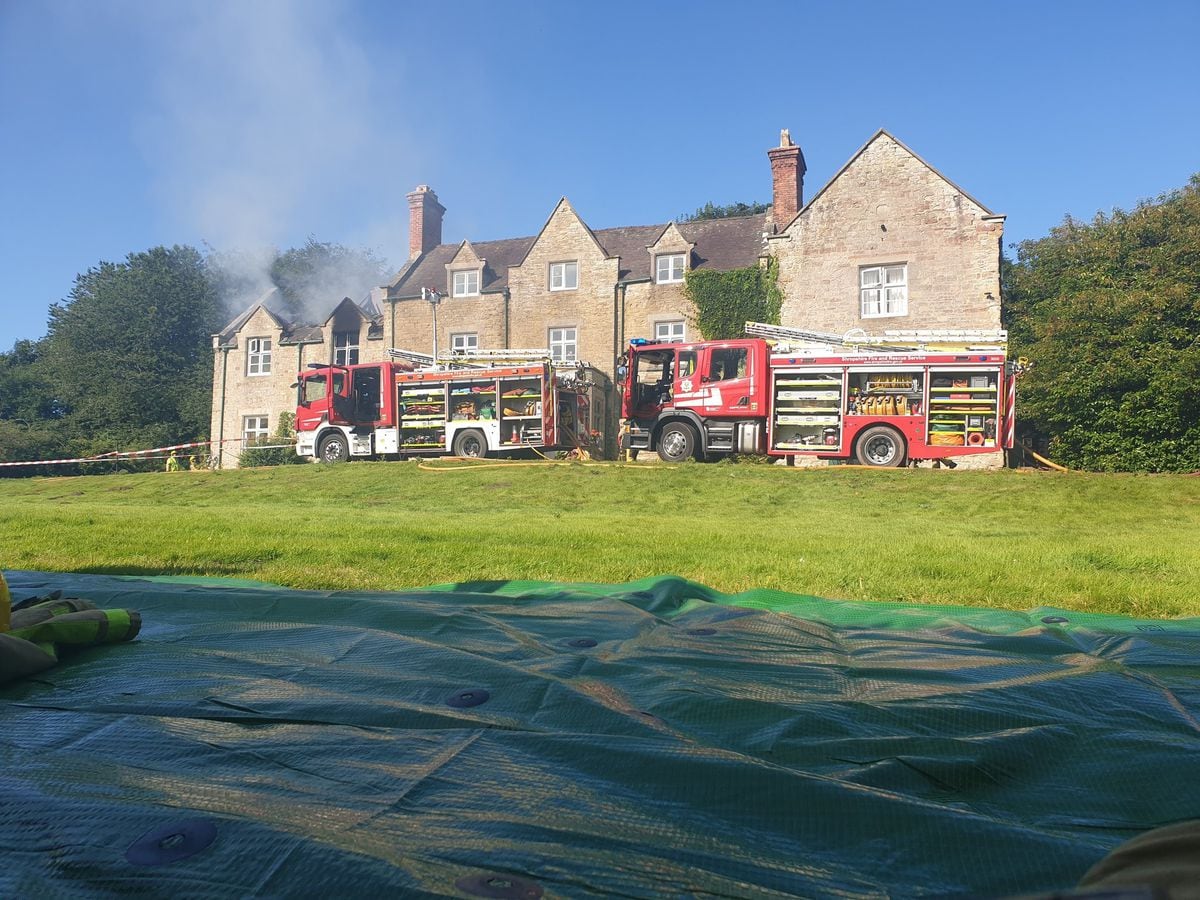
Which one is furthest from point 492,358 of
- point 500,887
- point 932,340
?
point 500,887

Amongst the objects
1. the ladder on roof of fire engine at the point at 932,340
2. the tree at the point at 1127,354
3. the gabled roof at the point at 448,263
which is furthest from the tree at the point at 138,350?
the tree at the point at 1127,354

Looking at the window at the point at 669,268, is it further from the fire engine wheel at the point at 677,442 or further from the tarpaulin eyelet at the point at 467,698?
the tarpaulin eyelet at the point at 467,698

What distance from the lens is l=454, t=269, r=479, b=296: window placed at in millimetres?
31156

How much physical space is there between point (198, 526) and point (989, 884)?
10373 mm

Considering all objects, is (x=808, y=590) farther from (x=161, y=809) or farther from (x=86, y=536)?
(x=86, y=536)

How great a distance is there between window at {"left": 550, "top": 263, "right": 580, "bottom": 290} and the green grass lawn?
12.2 meters

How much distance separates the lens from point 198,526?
1038 centimetres

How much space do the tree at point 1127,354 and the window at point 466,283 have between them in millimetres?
18297

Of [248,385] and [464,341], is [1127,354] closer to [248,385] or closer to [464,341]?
[464,341]

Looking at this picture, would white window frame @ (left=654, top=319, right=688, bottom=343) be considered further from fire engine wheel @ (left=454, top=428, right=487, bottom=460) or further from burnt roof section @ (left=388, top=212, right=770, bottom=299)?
fire engine wheel @ (left=454, top=428, right=487, bottom=460)

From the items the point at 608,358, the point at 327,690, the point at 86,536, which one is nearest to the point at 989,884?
the point at 327,690

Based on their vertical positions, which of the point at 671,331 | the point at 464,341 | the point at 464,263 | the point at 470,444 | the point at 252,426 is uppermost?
the point at 464,263

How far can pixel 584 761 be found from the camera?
2277 millimetres

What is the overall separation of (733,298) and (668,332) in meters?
2.50
